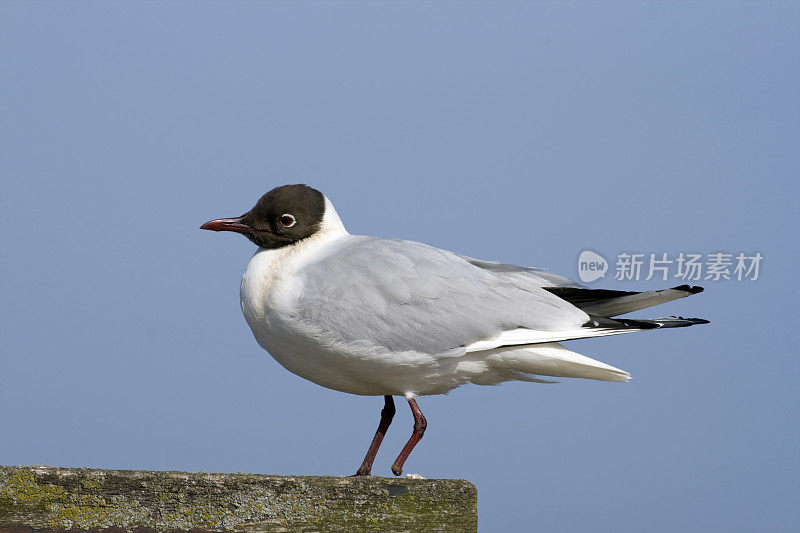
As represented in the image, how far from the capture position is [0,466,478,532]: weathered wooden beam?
2350mm

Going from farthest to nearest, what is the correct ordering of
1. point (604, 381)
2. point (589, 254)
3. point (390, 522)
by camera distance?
point (589, 254), point (604, 381), point (390, 522)

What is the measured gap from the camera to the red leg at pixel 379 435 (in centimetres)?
360

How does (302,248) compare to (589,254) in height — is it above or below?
below

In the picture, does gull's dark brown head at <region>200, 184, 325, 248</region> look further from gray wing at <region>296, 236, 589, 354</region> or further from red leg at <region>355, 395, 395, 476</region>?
red leg at <region>355, 395, 395, 476</region>

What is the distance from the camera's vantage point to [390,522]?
2.35 metres

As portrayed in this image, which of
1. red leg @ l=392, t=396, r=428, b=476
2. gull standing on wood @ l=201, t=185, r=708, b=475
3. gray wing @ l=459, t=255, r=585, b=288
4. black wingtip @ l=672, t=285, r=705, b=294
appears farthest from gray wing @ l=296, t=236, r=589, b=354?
black wingtip @ l=672, t=285, r=705, b=294

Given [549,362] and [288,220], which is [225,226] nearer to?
[288,220]

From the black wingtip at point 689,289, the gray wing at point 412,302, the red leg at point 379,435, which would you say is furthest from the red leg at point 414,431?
the black wingtip at point 689,289

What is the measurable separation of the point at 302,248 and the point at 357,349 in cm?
62

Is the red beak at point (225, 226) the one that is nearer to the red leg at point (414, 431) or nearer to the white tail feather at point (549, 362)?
the red leg at point (414, 431)

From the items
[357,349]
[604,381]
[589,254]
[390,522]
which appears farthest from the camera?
[589,254]

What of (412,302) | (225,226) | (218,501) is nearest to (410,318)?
(412,302)

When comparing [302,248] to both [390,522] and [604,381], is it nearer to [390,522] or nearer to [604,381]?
[604,381]

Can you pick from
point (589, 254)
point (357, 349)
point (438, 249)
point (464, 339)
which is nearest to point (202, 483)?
point (357, 349)
